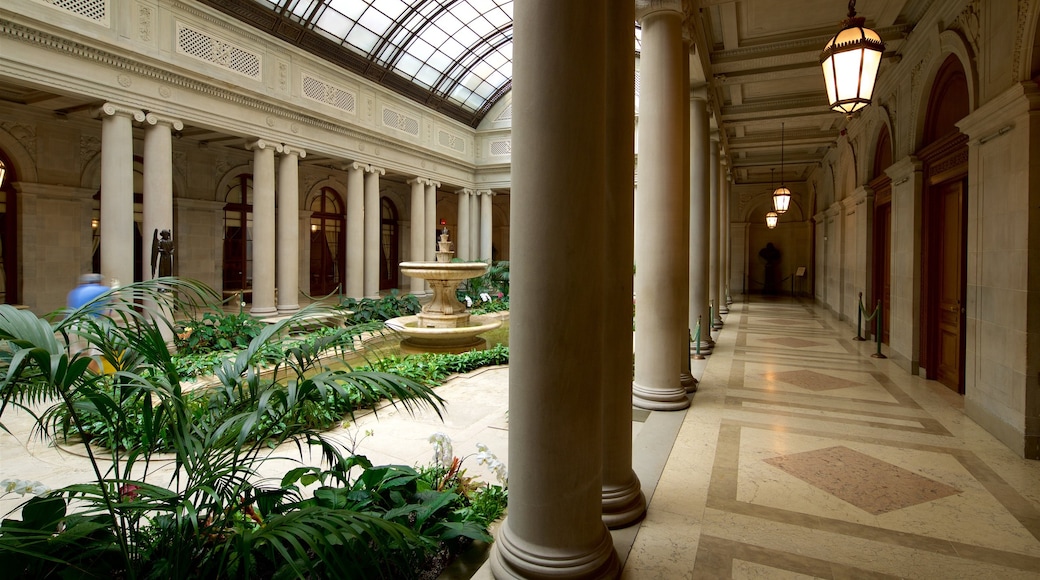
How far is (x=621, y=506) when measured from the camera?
3.51 metres

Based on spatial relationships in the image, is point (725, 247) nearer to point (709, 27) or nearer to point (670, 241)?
point (709, 27)

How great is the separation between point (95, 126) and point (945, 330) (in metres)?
20.0

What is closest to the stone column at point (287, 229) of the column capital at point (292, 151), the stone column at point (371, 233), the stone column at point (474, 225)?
the column capital at point (292, 151)

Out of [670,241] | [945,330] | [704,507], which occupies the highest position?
[670,241]

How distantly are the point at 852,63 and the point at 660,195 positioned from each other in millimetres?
2078

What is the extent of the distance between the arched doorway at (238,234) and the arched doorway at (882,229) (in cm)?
1936

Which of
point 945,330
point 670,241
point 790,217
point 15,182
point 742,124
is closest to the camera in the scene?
point 670,241

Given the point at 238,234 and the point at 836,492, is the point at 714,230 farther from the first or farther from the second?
the point at 238,234

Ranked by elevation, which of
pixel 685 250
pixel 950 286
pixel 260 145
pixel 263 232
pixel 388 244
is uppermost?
pixel 260 145

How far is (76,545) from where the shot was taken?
2352 millimetres

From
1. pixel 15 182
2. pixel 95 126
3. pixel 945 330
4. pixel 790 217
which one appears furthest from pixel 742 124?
pixel 15 182

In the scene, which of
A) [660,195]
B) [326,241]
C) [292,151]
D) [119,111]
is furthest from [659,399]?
[326,241]

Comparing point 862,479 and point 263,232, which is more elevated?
point 263,232

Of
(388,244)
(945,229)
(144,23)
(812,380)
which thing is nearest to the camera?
(945,229)
